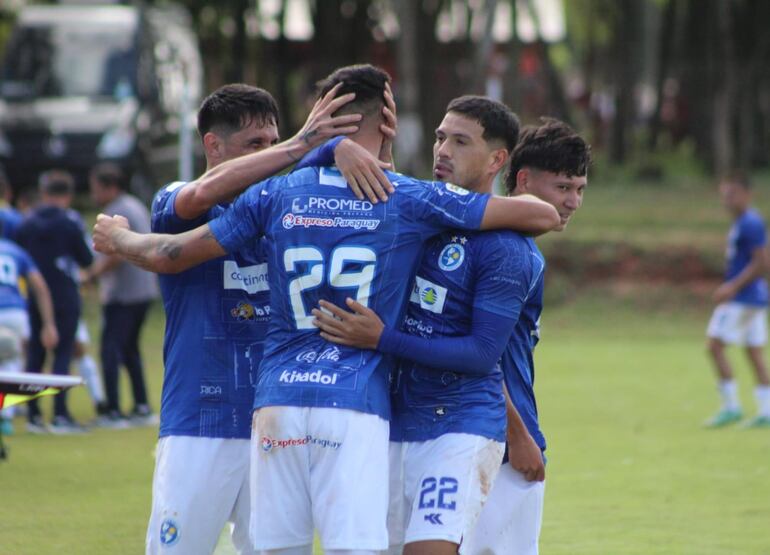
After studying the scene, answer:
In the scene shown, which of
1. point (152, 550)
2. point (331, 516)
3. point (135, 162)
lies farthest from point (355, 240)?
point (135, 162)

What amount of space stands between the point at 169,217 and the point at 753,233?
9.56m

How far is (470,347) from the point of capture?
5.23 meters

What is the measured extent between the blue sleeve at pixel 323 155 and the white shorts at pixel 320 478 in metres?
0.93

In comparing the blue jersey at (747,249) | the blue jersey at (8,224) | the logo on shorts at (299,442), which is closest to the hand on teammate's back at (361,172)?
the logo on shorts at (299,442)

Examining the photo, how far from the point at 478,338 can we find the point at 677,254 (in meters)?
22.0

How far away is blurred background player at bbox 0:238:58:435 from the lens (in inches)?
485

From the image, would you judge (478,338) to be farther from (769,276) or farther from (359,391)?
(769,276)

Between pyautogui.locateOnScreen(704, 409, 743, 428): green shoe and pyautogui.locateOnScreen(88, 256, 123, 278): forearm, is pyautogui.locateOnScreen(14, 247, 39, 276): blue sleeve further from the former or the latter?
pyautogui.locateOnScreen(704, 409, 743, 428): green shoe

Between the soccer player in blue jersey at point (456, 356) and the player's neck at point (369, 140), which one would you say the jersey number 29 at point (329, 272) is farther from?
the player's neck at point (369, 140)

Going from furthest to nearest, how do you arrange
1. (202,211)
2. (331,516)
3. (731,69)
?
(731,69)
(202,211)
(331,516)

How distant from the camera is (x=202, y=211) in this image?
5.54m

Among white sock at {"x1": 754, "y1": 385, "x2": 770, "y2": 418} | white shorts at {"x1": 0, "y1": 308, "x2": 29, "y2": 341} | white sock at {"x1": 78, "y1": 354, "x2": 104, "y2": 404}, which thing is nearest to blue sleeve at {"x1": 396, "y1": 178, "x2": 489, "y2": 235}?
white shorts at {"x1": 0, "y1": 308, "x2": 29, "y2": 341}

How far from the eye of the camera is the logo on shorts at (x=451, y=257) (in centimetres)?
535

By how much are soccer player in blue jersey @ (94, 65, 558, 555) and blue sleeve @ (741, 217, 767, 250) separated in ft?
30.5
